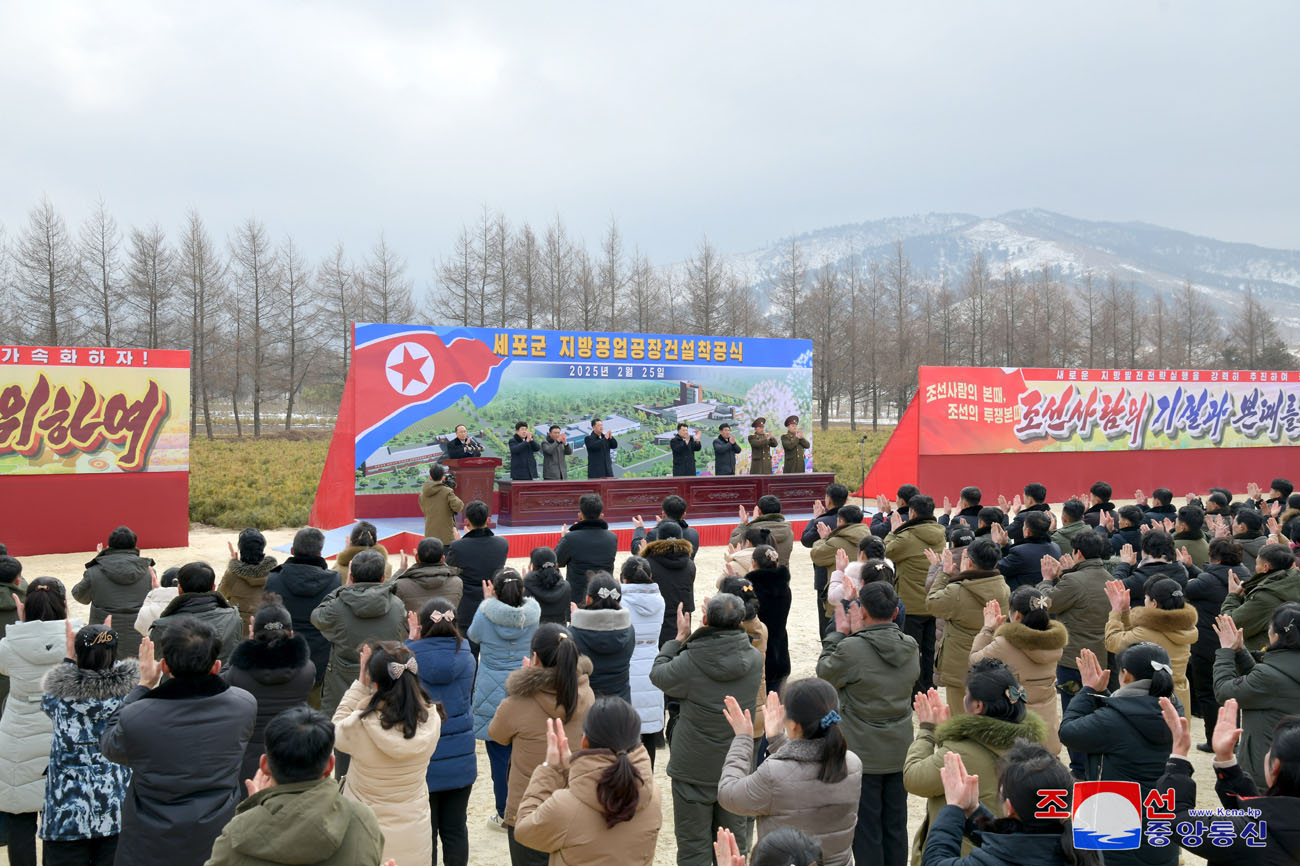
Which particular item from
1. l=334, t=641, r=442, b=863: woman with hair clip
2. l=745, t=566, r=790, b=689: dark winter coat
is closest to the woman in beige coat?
l=745, t=566, r=790, b=689: dark winter coat

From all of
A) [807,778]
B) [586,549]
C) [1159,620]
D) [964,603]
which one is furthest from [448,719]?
[1159,620]

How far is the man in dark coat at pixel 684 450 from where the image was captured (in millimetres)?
13906

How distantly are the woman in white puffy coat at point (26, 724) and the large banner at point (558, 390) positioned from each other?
9.14 meters

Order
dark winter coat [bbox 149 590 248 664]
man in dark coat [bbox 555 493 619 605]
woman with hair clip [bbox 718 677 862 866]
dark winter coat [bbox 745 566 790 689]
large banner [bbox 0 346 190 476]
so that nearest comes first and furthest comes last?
woman with hair clip [bbox 718 677 862 866]
dark winter coat [bbox 149 590 248 664]
dark winter coat [bbox 745 566 790 689]
man in dark coat [bbox 555 493 619 605]
large banner [bbox 0 346 190 476]

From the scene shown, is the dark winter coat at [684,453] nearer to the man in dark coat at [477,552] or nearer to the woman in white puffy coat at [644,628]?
the man in dark coat at [477,552]

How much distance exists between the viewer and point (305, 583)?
16.0 feet

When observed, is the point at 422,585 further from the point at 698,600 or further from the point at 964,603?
the point at 698,600

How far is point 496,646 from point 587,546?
1.79 m

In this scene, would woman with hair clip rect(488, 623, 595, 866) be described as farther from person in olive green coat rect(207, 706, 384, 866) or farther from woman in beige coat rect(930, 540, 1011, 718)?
woman in beige coat rect(930, 540, 1011, 718)

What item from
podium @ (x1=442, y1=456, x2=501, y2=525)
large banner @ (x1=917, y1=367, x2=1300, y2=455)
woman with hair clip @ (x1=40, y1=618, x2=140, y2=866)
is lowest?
woman with hair clip @ (x1=40, y1=618, x2=140, y2=866)

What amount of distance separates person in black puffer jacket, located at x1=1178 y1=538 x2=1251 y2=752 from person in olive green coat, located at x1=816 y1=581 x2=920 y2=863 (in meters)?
2.59

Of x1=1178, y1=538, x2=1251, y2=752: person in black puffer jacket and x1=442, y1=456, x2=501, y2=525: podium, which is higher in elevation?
x1=442, y1=456, x2=501, y2=525: podium

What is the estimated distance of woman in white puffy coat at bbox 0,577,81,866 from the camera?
362 cm

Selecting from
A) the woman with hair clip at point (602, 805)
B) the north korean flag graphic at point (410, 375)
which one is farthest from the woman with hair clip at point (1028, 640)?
the north korean flag graphic at point (410, 375)
